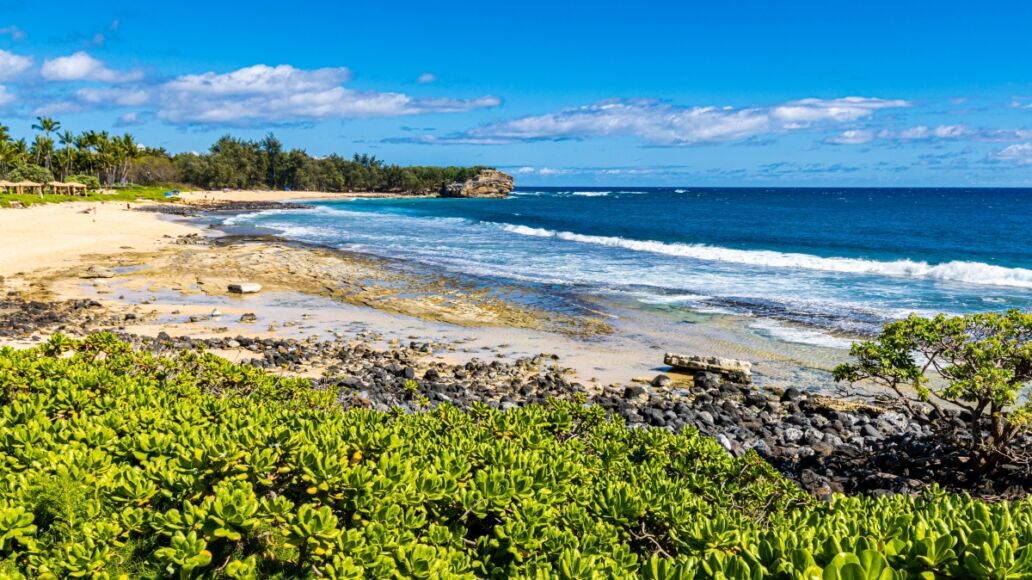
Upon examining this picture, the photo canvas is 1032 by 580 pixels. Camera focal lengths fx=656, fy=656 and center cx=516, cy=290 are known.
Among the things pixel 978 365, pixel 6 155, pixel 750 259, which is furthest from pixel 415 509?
pixel 6 155

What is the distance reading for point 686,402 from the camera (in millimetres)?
11477

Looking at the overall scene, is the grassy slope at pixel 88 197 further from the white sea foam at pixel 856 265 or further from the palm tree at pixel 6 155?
Result: the white sea foam at pixel 856 265

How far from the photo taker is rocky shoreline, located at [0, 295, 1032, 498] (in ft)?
25.4

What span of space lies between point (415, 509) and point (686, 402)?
8636mm

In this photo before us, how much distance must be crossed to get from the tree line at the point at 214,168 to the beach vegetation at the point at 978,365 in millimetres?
90198

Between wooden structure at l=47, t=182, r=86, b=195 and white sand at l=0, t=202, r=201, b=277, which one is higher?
wooden structure at l=47, t=182, r=86, b=195

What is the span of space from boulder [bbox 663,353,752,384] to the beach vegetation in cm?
477

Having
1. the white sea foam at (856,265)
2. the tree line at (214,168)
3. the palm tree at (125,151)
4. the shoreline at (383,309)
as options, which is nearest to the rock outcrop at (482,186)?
the tree line at (214,168)

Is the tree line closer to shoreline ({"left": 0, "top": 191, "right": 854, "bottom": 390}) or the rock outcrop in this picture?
the rock outcrop

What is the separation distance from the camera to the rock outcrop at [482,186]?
137375 millimetres

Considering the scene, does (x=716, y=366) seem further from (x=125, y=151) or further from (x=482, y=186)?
(x=482, y=186)

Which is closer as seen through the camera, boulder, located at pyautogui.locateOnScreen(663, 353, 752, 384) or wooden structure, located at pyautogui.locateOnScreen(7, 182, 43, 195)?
boulder, located at pyautogui.locateOnScreen(663, 353, 752, 384)

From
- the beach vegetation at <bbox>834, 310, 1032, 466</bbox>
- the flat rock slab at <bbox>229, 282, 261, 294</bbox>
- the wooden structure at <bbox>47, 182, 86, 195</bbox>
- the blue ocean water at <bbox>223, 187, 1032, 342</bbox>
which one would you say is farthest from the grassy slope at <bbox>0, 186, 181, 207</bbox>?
the beach vegetation at <bbox>834, 310, 1032, 466</bbox>

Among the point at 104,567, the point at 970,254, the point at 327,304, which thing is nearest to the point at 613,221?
the point at 970,254
